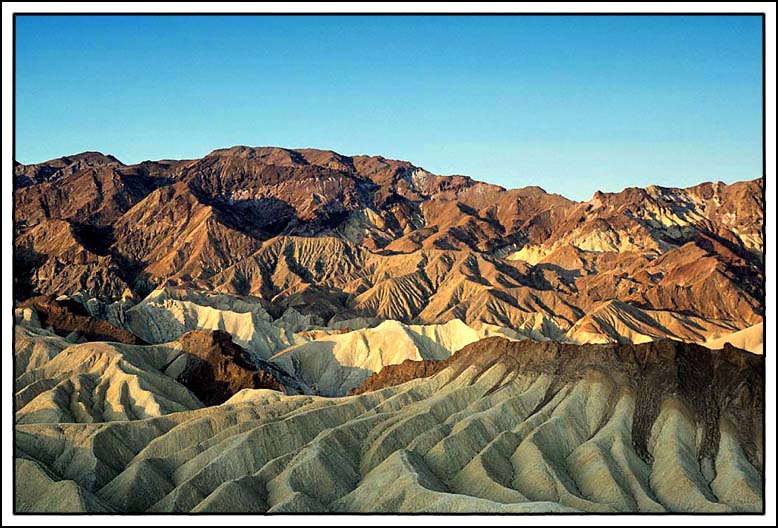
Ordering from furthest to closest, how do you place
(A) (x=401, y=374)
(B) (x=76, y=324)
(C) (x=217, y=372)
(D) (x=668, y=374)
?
(B) (x=76, y=324) < (C) (x=217, y=372) < (A) (x=401, y=374) < (D) (x=668, y=374)

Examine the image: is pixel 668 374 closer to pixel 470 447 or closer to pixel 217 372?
pixel 470 447

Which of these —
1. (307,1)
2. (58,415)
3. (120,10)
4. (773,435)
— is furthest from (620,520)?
(58,415)

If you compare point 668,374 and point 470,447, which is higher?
point 668,374

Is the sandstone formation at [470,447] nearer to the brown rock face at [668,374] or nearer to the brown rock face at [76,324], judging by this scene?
the brown rock face at [668,374]

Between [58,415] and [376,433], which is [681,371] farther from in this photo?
[58,415]

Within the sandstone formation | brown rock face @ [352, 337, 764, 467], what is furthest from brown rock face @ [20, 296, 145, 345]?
brown rock face @ [352, 337, 764, 467]

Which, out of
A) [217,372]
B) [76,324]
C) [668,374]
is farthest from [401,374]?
[76,324]
